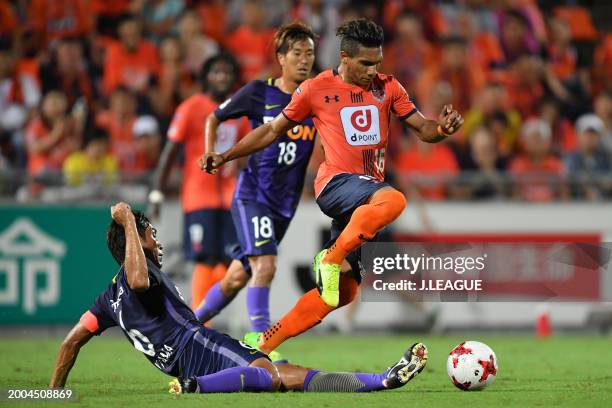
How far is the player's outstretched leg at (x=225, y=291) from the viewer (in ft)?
31.9

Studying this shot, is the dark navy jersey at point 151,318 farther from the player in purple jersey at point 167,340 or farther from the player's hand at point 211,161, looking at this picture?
the player's hand at point 211,161

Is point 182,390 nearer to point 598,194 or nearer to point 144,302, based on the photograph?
point 144,302

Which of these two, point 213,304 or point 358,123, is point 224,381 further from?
point 213,304

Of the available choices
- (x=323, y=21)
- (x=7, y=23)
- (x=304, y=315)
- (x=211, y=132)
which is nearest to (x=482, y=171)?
(x=323, y=21)

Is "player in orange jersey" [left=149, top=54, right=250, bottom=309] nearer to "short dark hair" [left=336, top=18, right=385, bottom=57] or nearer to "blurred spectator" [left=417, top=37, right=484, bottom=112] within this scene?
"short dark hair" [left=336, top=18, right=385, bottom=57]

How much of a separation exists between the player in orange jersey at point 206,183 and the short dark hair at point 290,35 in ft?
6.74

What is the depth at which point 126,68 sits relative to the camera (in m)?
15.8

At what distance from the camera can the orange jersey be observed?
26.0ft

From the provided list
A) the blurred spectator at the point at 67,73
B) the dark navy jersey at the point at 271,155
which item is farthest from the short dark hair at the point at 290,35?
the blurred spectator at the point at 67,73

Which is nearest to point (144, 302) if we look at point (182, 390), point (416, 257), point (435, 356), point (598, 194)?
point (182, 390)

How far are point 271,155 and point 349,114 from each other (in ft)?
5.32

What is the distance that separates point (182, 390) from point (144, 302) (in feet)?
1.96

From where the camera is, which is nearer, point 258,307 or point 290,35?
point 290,35

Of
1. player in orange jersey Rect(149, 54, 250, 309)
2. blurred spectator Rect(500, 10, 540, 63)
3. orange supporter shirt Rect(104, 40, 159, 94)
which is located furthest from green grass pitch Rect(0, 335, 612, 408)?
blurred spectator Rect(500, 10, 540, 63)
